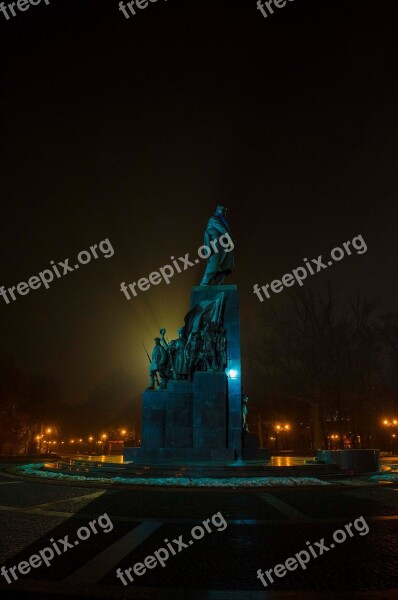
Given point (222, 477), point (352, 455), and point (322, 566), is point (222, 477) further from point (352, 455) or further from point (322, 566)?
point (322, 566)

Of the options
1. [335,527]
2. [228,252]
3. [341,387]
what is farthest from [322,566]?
[341,387]

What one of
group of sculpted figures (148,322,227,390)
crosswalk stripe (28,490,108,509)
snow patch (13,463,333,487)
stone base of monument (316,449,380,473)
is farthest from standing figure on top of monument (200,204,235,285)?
crosswalk stripe (28,490,108,509)

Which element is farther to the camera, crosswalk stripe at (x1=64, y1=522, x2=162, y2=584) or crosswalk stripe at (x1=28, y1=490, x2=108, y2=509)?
crosswalk stripe at (x1=28, y1=490, x2=108, y2=509)

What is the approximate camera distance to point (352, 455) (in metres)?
17.7

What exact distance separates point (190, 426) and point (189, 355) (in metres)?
3.23

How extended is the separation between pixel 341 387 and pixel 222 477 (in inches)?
964

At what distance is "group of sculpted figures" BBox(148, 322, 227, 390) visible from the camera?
20578mm

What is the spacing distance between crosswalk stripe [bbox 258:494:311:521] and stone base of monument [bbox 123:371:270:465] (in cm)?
702

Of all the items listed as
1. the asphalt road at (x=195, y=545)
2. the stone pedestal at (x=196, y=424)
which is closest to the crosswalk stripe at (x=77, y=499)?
the asphalt road at (x=195, y=545)

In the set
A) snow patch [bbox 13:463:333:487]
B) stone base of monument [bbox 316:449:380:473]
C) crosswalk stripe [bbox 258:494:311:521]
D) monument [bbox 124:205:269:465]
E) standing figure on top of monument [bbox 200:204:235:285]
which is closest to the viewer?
crosswalk stripe [bbox 258:494:311:521]

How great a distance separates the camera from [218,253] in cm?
2394

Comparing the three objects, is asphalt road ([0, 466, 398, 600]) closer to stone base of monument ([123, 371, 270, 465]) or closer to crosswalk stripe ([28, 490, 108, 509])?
crosswalk stripe ([28, 490, 108, 509])

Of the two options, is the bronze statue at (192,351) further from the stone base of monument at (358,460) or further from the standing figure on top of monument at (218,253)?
the stone base of monument at (358,460)

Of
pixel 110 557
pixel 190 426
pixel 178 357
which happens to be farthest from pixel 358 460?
pixel 110 557
